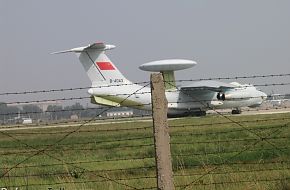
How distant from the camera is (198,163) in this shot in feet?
40.2

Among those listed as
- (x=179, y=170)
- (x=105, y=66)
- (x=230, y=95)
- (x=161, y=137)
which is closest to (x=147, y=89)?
(x=105, y=66)

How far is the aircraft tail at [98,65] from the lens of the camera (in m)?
47.5

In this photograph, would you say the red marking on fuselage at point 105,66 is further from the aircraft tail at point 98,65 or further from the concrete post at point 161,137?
the concrete post at point 161,137

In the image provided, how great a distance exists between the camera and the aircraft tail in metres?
47.5

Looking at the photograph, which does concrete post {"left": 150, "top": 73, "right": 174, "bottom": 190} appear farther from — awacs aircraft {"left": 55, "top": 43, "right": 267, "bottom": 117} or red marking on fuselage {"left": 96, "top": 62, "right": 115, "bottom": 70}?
red marking on fuselage {"left": 96, "top": 62, "right": 115, "bottom": 70}

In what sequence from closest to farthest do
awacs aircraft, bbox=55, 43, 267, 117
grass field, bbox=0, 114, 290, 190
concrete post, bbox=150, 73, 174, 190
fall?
1. concrete post, bbox=150, 73, 174, 190
2. grass field, bbox=0, 114, 290, 190
3. awacs aircraft, bbox=55, 43, 267, 117

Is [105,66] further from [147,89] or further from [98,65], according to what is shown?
[147,89]

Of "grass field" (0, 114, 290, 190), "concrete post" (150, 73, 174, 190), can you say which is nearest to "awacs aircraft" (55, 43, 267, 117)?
"grass field" (0, 114, 290, 190)

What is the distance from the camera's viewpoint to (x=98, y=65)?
48344 millimetres

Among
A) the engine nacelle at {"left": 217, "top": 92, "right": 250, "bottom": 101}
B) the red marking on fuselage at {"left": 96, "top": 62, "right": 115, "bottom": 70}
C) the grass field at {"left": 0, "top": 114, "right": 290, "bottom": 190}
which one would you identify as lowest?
the grass field at {"left": 0, "top": 114, "right": 290, "bottom": 190}

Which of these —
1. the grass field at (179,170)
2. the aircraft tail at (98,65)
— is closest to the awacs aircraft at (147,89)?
the aircraft tail at (98,65)

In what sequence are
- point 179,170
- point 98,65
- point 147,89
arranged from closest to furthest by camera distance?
point 179,170
point 147,89
point 98,65

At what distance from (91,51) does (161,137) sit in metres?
43.2

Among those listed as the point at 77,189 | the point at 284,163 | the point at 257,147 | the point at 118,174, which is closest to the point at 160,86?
the point at 77,189
